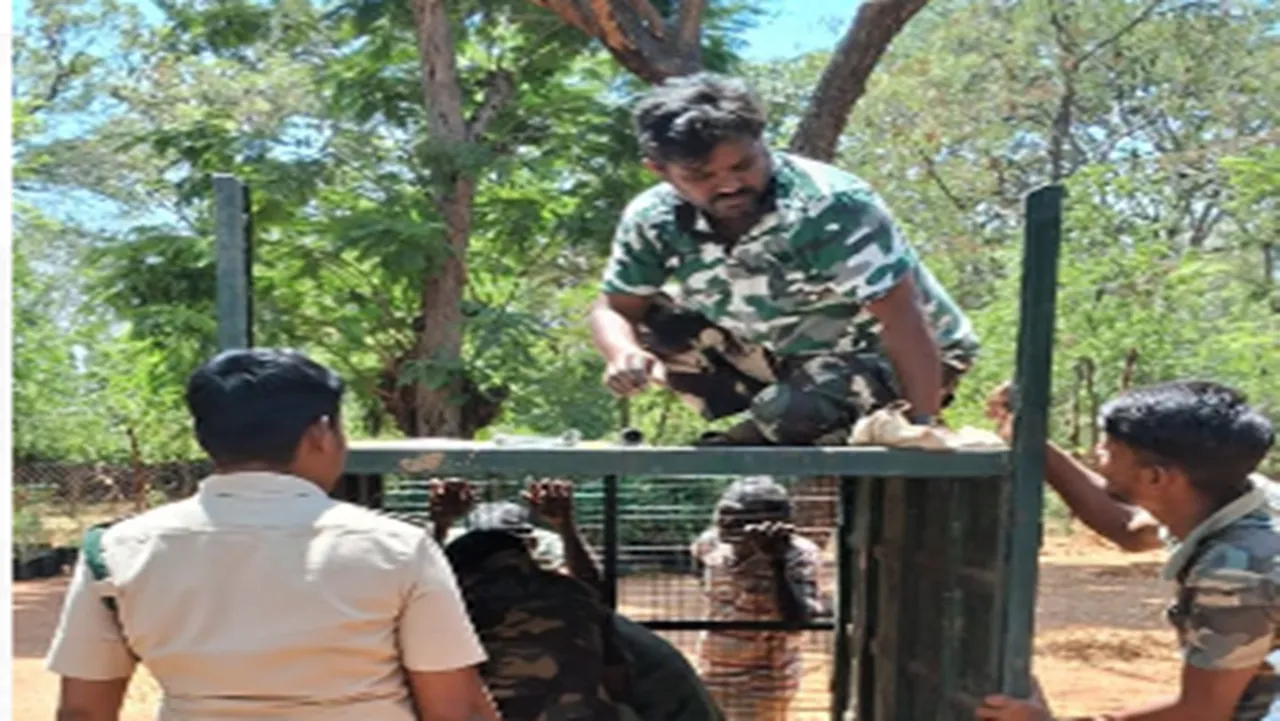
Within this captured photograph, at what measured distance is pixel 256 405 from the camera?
2297 mm

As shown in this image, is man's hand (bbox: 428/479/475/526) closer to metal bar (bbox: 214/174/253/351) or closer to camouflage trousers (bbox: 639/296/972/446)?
camouflage trousers (bbox: 639/296/972/446)

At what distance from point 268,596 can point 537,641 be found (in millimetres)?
1154

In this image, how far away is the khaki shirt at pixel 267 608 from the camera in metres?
2.18

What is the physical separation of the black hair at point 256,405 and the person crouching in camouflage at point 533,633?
3.45ft

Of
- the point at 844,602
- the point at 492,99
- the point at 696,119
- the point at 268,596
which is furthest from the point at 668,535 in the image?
the point at 492,99

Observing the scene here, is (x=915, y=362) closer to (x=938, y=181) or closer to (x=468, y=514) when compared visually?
(x=468, y=514)

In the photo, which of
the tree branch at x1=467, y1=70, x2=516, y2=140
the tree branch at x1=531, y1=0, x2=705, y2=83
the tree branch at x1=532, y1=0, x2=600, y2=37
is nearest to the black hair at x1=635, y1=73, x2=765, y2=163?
the tree branch at x1=531, y1=0, x2=705, y2=83

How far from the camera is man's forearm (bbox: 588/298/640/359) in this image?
127 inches

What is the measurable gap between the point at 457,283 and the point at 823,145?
3031mm

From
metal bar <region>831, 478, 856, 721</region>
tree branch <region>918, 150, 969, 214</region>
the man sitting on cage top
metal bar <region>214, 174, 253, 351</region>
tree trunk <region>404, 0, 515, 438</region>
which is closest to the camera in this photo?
metal bar <region>214, 174, 253, 351</region>

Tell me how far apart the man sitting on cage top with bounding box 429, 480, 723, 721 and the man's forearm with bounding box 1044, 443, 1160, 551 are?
41.9 inches

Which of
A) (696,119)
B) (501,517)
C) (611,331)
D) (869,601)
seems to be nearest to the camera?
(696,119)

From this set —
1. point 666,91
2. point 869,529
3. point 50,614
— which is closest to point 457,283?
point 50,614

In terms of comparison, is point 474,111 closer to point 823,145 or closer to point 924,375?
point 823,145
